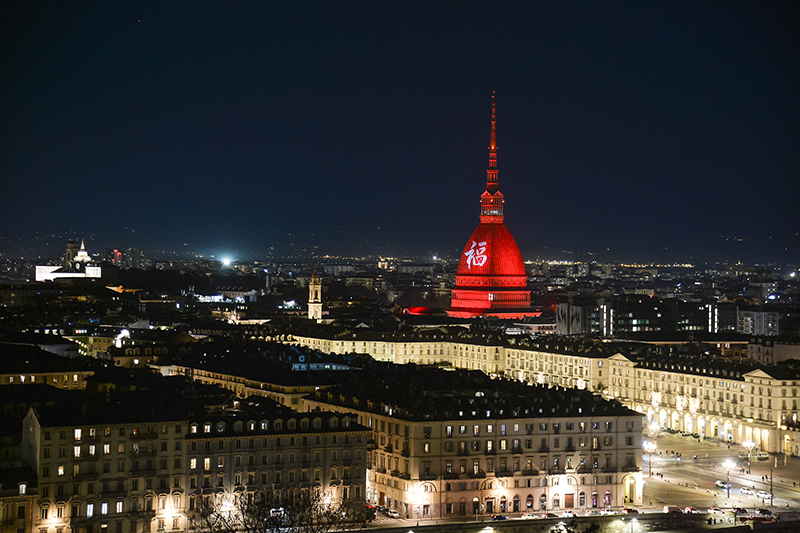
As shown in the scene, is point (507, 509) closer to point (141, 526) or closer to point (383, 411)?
point (383, 411)

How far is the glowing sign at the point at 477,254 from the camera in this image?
16988cm

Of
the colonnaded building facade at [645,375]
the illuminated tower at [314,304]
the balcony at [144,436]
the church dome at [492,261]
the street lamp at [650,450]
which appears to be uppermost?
the church dome at [492,261]

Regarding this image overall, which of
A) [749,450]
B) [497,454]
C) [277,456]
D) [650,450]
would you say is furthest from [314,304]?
[277,456]

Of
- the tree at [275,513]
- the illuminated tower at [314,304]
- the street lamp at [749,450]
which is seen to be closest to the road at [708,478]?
the street lamp at [749,450]

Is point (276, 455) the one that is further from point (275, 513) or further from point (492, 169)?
point (492, 169)

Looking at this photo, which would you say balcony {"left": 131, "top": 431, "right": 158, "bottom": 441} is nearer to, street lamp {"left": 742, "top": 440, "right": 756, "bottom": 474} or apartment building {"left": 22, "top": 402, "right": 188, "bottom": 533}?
apartment building {"left": 22, "top": 402, "right": 188, "bottom": 533}

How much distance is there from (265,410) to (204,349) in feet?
122

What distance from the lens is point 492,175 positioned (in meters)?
174

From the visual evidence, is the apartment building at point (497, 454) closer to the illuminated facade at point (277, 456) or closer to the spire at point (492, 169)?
the illuminated facade at point (277, 456)

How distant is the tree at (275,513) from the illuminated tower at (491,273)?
104 metres

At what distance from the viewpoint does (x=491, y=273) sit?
169 meters

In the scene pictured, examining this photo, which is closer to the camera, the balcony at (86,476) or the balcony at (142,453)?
the balcony at (86,476)

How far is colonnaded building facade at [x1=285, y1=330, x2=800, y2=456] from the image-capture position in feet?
294

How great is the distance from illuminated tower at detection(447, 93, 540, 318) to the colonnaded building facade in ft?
121
